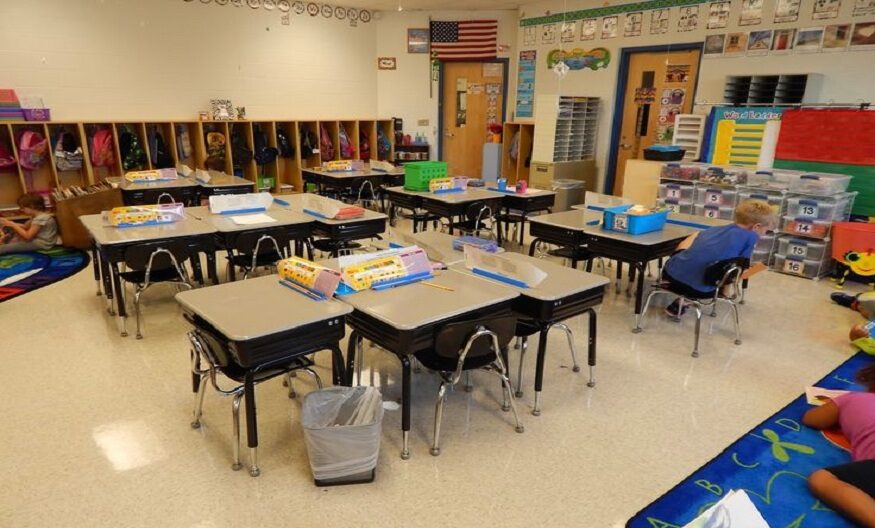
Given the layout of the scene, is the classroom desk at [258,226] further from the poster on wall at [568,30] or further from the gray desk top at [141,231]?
the poster on wall at [568,30]

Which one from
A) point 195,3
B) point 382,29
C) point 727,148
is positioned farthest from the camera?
point 382,29

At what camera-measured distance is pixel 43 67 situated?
22.8 feet

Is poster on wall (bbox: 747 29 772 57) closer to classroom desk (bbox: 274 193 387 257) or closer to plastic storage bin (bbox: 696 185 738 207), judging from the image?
plastic storage bin (bbox: 696 185 738 207)

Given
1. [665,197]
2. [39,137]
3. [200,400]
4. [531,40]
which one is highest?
[531,40]

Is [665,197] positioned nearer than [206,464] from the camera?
No

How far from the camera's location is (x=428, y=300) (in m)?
2.59

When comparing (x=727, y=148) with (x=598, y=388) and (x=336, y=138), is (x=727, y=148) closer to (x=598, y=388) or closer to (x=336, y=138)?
(x=598, y=388)

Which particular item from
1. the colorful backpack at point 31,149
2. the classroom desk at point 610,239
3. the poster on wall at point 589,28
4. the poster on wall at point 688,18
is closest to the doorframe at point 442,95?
the poster on wall at point 589,28

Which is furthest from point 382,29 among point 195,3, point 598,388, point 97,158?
point 598,388

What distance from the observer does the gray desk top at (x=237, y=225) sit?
4027mm

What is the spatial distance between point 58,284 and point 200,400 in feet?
10.2

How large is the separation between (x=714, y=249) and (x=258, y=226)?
3229 millimetres

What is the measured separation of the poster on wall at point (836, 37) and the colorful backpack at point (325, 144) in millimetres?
6877

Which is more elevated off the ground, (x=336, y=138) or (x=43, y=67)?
(x=43, y=67)
